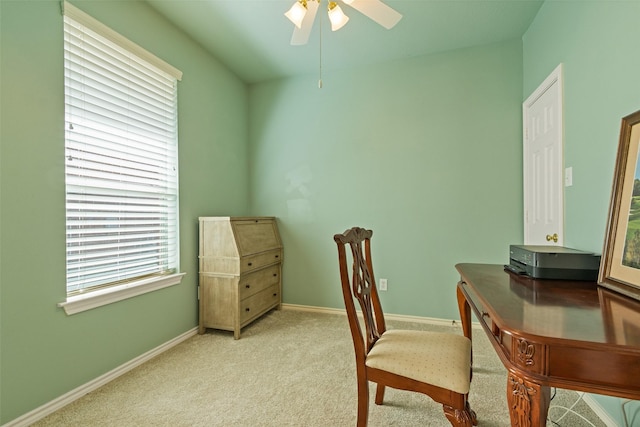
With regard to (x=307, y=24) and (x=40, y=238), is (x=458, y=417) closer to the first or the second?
(x=307, y=24)

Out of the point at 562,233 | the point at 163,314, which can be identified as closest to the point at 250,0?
the point at 163,314

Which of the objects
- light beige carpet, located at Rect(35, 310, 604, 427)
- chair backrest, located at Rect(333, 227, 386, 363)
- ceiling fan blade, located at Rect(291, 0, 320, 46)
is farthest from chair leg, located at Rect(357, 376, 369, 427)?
ceiling fan blade, located at Rect(291, 0, 320, 46)

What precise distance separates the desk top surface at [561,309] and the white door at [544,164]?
932 millimetres

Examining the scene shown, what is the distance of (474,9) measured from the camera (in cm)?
222

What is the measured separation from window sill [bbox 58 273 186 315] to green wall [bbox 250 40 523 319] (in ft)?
4.51

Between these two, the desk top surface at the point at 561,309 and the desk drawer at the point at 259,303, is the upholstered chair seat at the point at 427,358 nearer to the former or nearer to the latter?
the desk top surface at the point at 561,309

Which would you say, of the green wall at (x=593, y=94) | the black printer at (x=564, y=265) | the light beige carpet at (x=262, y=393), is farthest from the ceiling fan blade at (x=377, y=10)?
the light beige carpet at (x=262, y=393)

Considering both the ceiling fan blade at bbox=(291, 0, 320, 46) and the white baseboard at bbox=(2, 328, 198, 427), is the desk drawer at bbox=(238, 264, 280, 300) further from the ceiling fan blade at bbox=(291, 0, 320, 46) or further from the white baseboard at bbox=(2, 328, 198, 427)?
the ceiling fan blade at bbox=(291, 0, 320, 46)

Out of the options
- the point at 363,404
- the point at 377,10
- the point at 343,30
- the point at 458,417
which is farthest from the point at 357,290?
the point at 343,30

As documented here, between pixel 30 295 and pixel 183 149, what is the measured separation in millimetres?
1479

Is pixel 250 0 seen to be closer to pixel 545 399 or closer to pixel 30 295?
pixel 30 295

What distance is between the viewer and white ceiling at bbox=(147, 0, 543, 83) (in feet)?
7.20

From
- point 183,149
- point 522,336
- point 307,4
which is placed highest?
point 307,4

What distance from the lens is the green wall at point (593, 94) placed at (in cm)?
133
